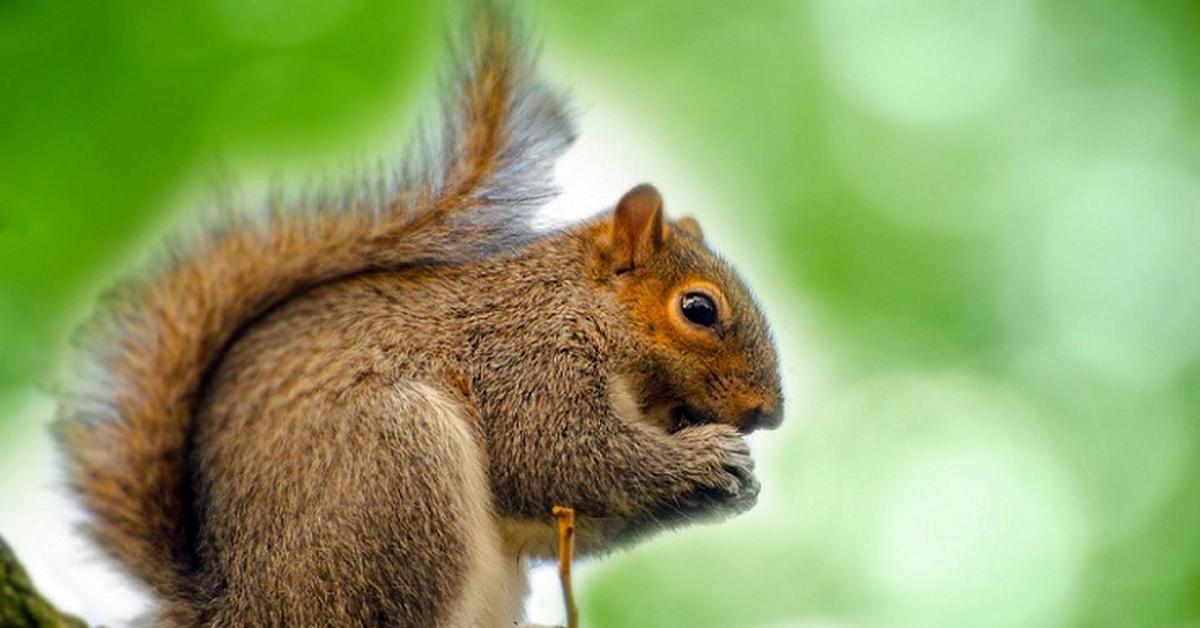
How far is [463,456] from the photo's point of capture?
9.56 ft

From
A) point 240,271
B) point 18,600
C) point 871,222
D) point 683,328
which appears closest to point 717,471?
point 683,328

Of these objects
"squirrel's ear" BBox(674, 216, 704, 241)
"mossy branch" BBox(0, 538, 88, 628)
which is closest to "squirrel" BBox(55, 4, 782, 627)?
"squirrel's ear" BBox(674, 216, 704, 241)

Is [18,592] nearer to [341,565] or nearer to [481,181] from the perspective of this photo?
[341,565]

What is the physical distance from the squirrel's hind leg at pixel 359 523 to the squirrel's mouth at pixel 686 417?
1.96 feet

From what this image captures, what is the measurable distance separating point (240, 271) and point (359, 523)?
60 centimetres

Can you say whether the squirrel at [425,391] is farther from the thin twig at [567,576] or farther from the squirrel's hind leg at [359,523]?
the thin twig at [567,576]

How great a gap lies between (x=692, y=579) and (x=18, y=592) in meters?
3.29

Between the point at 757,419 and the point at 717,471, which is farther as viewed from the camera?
the point at 757,419

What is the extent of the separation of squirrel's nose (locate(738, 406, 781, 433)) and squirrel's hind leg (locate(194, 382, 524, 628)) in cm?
69

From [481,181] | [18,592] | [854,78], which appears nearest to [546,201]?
[481,181]

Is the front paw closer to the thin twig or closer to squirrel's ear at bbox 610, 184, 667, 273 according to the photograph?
squirrel's ear at bbox 610, 184, 667, 273

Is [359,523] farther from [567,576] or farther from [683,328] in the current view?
[683,328]

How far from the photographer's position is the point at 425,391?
116 inches

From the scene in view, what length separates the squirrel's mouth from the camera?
3.31 metres
